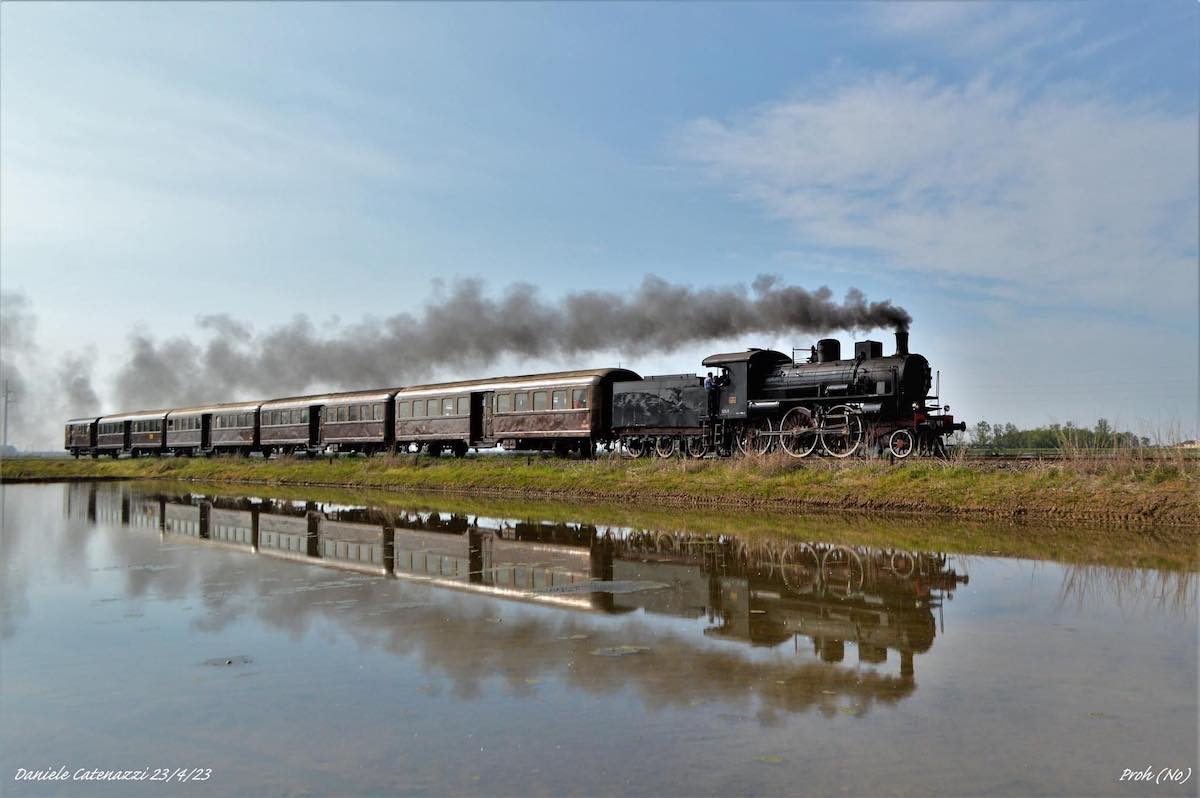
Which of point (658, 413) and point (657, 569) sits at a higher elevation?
point (658, 413)

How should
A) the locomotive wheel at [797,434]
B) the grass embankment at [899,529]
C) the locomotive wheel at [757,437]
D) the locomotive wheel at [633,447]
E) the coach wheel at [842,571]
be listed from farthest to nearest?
1. the locomotive wheel at [633,447]
2. the locomotive wheel at [757,437]
3. the locomotive wheel at [797,434]
4. the grass embankment at [899,529]
5. the coach wheel at [842,571]

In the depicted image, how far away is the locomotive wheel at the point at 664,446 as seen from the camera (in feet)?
89.5

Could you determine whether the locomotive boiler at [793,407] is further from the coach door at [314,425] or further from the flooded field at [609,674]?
the coach door at [314,425]

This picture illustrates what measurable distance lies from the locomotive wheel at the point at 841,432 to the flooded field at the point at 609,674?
35.9 ft

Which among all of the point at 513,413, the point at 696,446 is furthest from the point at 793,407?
the point at 513,413

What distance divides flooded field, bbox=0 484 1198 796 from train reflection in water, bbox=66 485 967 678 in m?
0.07

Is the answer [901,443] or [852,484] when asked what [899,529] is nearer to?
[852,484]

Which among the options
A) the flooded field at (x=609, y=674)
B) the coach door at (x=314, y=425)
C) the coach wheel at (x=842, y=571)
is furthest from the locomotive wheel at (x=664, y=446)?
the coach door at (x=314, y=425)

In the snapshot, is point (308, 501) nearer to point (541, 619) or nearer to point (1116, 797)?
point (541, 619)

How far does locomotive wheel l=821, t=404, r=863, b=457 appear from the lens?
74.3 ft

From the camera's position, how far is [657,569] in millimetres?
10867

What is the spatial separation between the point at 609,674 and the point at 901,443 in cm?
1784

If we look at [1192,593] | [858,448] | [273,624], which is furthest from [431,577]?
[858,448]

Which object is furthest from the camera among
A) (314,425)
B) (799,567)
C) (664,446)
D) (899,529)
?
(314,425)
